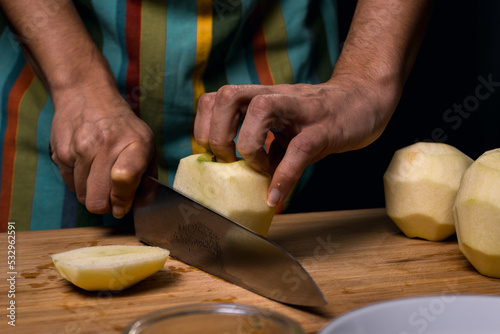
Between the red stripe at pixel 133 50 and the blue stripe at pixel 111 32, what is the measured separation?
0.09ft

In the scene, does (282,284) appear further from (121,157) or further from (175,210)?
(121,157)

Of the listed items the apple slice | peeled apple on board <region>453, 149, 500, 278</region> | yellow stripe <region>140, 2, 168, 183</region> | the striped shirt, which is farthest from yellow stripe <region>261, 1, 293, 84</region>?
the apple slice

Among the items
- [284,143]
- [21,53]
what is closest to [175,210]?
[284,143]

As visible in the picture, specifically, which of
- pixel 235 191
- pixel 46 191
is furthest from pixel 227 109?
pixel 46 191

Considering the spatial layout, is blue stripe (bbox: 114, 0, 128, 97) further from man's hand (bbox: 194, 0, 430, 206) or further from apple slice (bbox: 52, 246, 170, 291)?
apple slice (bbox: 52, 246, 170, 291)

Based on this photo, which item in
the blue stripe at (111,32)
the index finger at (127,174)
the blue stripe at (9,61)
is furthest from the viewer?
the blue stripe at (9,61)

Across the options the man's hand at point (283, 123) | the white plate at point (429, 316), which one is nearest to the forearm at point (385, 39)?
the man's hand at point (283, 123)

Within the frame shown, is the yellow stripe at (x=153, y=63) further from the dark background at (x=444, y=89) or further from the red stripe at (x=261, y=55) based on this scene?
the dark background at (x=444, y=89)

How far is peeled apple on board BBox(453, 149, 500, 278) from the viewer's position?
1228mm

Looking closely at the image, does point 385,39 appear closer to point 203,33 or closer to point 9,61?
point 203,33

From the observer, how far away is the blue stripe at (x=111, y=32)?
1.79 meters

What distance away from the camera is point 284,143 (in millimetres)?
1479

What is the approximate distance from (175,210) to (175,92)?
1.92 feet

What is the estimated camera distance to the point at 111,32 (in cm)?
183
